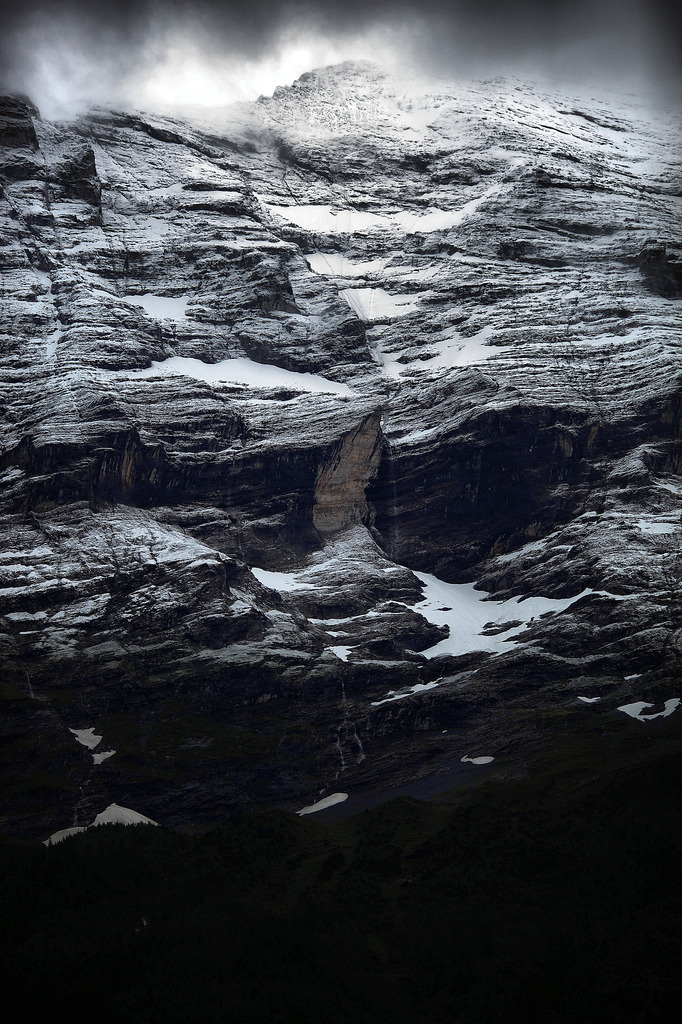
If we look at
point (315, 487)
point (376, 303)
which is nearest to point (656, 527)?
point (315, 487)

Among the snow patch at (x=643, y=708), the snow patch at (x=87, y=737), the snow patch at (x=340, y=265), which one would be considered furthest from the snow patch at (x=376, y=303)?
the snow patch at (x=87, y=737)

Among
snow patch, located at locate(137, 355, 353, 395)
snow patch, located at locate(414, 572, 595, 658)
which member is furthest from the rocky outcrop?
snow patch, located at locate(137, 355, 353, 395)

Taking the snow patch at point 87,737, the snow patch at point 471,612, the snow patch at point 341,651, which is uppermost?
the snow patch at point 471,612

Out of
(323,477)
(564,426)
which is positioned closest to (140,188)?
(323,477)

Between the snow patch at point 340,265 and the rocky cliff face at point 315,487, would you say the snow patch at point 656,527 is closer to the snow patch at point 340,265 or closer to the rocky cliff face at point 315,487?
the rocky cliff face at point 315,487

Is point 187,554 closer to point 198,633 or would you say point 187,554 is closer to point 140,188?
point 198,633

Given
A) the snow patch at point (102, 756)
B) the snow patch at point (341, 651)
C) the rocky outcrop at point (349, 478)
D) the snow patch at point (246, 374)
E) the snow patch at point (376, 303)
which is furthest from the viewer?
the snow patch at point (376, 303)
